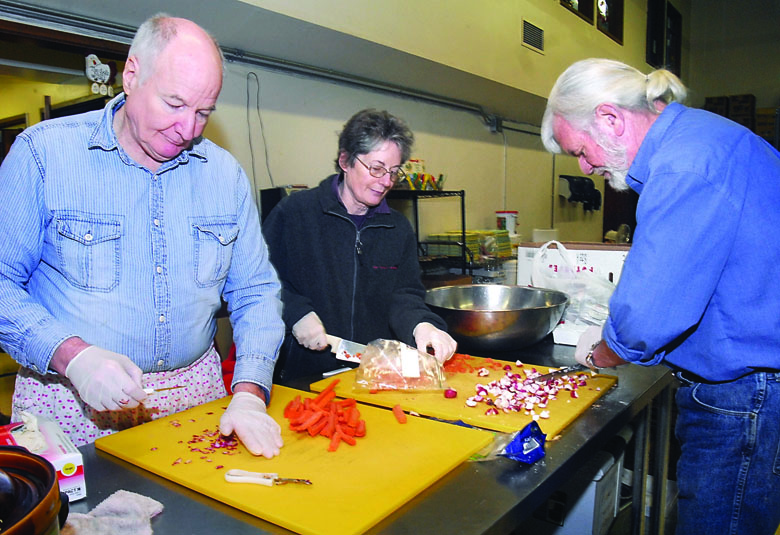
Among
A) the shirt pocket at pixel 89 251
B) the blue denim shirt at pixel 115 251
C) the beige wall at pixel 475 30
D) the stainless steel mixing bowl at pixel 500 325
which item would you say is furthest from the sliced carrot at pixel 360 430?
the beige wall at pixel 475 30

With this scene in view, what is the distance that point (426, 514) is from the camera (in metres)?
0.87

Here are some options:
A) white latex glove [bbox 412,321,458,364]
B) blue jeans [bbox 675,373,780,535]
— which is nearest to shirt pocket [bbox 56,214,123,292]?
white latex glove [bbox 412,321,458,364]

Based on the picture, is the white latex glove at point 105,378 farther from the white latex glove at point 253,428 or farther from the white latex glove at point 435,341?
the white latex glove at point 435,341

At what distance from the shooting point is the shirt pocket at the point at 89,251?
1192 millimetres

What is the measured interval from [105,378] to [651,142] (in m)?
1.23

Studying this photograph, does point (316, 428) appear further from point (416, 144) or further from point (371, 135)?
point (416, 144)

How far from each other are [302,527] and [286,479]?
5.4 inches

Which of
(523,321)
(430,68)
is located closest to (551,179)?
(430,68)

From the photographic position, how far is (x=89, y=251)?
1.20 meters

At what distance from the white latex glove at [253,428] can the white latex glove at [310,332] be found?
51 cm

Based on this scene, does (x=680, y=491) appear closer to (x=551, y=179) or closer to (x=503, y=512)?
(x=503, y=512)

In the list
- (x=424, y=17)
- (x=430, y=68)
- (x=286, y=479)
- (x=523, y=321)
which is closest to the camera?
(x=286, y=479)

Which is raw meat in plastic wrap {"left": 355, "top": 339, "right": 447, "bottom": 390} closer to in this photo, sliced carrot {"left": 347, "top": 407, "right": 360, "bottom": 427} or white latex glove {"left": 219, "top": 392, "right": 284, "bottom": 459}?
sliced carrot {"left": 347, "top": 407, "right": 360, "bottom": 427}

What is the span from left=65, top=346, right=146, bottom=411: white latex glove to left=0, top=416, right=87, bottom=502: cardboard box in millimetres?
131
